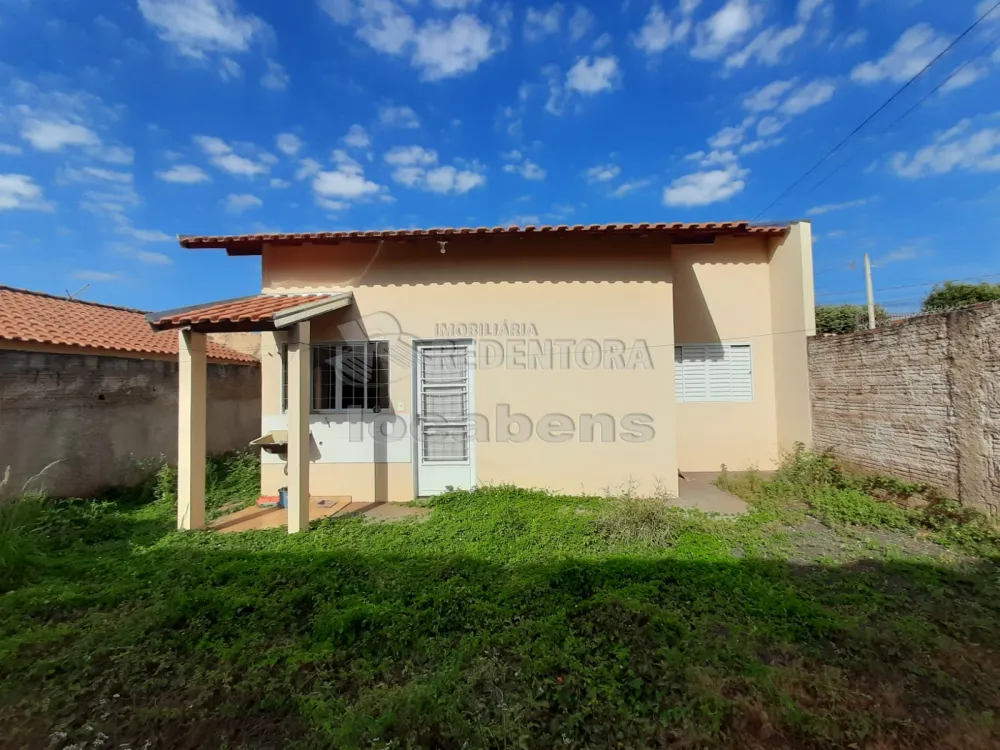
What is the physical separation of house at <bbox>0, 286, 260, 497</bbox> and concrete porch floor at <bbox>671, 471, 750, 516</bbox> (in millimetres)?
8734

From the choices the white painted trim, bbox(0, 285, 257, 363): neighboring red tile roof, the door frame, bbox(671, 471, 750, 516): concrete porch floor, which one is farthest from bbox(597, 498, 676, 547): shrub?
bbox(0, 285, 257, 363): neighboring red tile roof

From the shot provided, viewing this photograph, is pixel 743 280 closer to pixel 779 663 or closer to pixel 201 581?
pixel 779 663

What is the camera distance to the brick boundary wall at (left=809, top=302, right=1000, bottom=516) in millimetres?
4645

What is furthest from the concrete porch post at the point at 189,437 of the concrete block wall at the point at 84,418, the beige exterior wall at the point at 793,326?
the beige exterior wall at the point at 793,326

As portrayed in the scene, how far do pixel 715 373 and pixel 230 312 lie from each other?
809cm

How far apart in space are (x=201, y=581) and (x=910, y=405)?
8.56 metres

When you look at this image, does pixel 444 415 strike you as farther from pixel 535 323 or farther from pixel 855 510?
pixel 855 510

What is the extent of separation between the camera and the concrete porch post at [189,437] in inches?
205

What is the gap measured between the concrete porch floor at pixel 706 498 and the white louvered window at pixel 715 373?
161cm

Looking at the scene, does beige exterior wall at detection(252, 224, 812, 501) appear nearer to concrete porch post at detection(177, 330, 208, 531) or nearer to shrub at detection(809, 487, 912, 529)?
concrete porch post at detection(177, 330, 208, 531)

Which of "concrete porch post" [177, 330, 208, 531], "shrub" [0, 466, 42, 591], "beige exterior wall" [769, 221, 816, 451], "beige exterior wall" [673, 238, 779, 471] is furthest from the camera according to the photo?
"beige exterior wall" [673, 238, 779, 471]

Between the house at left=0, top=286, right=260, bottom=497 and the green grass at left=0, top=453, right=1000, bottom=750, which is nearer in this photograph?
the green grass at left=0, top=453, right=1000, bottom=750

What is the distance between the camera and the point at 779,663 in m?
2.65

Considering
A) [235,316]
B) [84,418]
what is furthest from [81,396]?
[235,316]
